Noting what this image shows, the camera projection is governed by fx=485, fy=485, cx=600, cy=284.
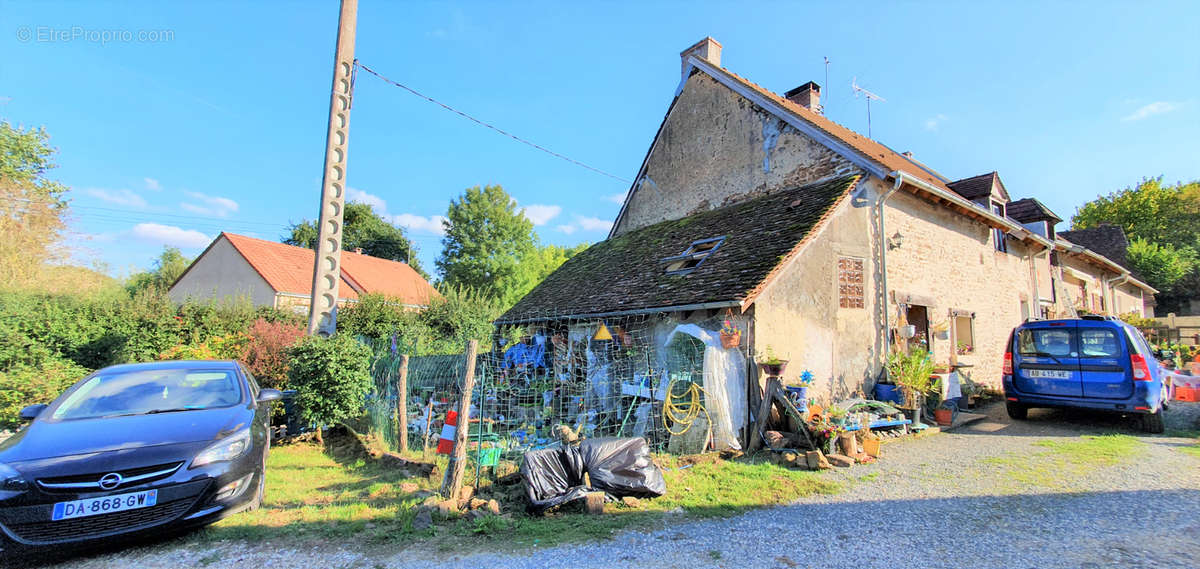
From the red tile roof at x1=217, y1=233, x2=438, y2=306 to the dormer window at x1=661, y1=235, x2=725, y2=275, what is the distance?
11965 millimetres

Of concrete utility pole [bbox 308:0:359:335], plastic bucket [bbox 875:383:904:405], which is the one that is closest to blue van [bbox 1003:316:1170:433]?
plastic bucket [bbox 875:383:904:405]

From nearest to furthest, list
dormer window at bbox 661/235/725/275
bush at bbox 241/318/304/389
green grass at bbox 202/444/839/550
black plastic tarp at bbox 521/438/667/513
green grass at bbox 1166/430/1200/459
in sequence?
green grass at bbox 202/444/839/550 < black plastic tarp at bbox 521/438/667/513 < green grass at bbox 1166/430/1200/459 < bush at bbox 241/318/304/389 < dormer window at bbox 661/235/725/275

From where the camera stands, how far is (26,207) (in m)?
17.6

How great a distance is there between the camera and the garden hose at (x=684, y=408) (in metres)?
6.77

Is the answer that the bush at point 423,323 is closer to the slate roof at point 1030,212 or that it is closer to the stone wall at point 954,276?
the stone wall at point 954,276

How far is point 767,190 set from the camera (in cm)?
1174

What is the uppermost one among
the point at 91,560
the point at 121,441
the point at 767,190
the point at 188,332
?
the point at 767,190

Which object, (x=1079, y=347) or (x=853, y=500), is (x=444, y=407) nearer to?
(x=853, y=500)

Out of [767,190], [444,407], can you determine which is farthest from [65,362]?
[767,190]

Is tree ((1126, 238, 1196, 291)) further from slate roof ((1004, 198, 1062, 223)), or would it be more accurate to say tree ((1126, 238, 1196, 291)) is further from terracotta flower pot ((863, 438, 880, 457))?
terracotta flower pot ((863, 438, 880, 457))

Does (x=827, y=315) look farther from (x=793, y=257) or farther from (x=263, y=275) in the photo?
(x=263, y=275)

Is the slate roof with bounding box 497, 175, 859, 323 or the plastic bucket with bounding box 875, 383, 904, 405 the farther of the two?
the plastic bucket with bounding box 875, 383, 904, 405

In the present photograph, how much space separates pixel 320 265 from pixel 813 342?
8.66 m

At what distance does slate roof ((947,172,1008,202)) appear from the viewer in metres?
12.9
